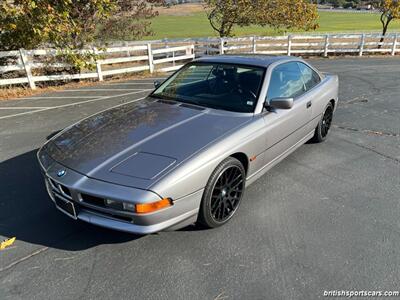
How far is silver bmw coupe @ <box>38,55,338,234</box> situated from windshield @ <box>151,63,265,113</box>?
1cm

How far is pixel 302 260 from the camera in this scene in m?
2.78

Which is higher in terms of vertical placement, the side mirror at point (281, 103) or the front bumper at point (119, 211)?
the side mirror at point (281, 103)

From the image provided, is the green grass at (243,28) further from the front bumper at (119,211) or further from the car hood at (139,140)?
the front bumper at (119,211)

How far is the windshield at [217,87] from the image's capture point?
145 inches

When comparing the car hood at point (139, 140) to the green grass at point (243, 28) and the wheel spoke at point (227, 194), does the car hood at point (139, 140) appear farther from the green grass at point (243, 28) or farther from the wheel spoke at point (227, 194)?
the green grass at point (243, 28)

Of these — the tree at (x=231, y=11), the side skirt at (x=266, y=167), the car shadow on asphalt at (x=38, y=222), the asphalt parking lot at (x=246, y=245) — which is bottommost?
the asphalt parking lot at (x=246, y=245)

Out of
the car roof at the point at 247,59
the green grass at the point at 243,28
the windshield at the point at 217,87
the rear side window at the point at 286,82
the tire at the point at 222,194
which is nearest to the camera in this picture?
the tire at the point at 222,194

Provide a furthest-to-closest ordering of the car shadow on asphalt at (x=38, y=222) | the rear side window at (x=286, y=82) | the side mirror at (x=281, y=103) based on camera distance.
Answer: the rear side window at (x=286, y=82), the side mirror at (x=281, y=103), the car shadow on asphalt at (x=38, y=222)

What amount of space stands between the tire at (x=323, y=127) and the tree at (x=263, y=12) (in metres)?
13.2

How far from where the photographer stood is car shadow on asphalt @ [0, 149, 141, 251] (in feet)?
9.95

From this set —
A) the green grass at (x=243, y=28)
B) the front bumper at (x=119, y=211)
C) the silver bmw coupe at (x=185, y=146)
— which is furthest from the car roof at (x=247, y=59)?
the green grass at (x=243, y=28)

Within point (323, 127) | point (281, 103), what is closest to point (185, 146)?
point (281, 103)

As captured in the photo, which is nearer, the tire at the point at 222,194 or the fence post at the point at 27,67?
the tire at the point at 222,194

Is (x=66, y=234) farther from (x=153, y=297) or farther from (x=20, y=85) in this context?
(x=20, y=85)
